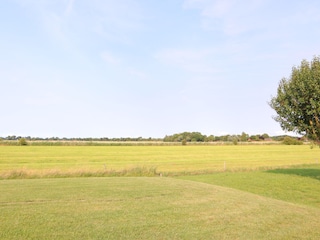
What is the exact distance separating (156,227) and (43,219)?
130 inches

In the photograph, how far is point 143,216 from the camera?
10.5 meters

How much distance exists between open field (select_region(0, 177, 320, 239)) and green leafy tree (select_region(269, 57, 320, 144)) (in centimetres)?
1298

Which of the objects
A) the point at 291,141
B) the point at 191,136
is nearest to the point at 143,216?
→ the point at 291,141

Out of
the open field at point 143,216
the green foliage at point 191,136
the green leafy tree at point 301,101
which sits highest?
the green foliage at point 191,136

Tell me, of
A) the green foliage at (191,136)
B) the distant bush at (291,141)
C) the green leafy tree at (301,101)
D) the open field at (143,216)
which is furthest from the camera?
the green foliage at (191,136)

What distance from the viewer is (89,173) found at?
2903 cm

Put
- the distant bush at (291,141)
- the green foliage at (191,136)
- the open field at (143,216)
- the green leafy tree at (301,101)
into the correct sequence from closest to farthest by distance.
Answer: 1. the open field at (143,216)
2. the green leafy tree at (301,101)
3. the distant bush at (291,141)
4. the green foliage at (191,136)

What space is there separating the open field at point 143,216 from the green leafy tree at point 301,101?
13.0 metres

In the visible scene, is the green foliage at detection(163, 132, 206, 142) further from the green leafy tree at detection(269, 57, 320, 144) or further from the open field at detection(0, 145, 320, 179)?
the green leafy tree at detection(269, 57, 320, 144)

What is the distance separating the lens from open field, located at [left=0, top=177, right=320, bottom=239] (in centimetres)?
878

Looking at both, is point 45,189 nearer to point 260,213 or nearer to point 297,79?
point 260,213

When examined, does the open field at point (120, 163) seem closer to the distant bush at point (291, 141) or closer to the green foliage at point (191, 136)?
the distant bush at point (291, 141)

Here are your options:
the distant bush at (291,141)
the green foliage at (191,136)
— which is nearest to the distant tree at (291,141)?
the distant bush at (291,141)

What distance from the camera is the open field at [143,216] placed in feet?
28.8
